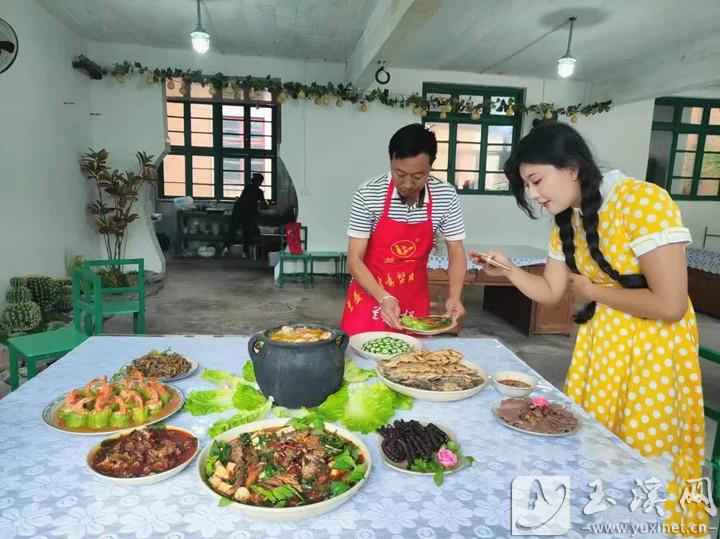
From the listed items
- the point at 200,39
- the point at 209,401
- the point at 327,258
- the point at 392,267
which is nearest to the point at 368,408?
the point at 209,401

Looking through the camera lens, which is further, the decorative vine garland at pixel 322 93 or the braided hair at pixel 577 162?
the decorative vine garland at pixel 322 93

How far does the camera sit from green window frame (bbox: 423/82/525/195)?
763 centimetres

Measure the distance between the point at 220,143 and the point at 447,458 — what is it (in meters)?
10.2

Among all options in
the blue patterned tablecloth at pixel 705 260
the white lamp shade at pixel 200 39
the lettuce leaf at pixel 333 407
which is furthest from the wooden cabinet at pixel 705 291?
the lettuce leaf at pixel 333 407

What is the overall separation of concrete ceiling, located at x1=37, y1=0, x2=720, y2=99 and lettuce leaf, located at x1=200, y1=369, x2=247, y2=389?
3.47 m

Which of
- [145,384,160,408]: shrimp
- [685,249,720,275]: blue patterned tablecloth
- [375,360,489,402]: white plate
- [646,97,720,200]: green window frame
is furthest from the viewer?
[646,97,720,200]: green window frame

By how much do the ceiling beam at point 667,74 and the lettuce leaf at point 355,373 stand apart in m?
6.49

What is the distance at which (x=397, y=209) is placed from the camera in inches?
91.3

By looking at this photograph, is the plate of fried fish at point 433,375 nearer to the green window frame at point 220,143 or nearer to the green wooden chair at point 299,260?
the green wooden chair at point 299,260

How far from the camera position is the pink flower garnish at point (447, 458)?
1.10 metres

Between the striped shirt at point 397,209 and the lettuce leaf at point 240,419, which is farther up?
the striped shirt at point 397,209

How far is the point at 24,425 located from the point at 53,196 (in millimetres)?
5391

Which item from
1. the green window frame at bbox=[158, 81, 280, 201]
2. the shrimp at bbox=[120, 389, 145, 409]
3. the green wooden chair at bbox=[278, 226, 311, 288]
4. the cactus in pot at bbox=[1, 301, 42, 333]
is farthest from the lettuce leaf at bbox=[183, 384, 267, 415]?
the green window frame at bbox=[158, 81, 280, 201]

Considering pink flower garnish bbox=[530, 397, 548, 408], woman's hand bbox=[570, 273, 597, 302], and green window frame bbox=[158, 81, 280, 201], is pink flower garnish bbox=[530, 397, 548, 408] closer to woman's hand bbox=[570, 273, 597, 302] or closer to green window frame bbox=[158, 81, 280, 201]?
woman's hand bbox=[570, 273, 597, 302]
